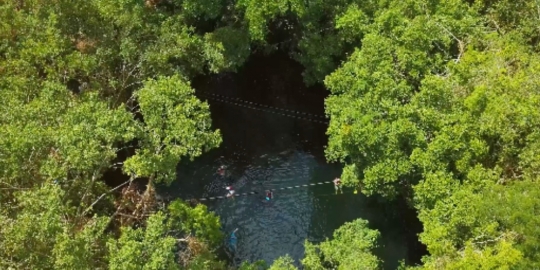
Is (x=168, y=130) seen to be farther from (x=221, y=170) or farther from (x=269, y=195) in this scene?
(x=221, y=170)

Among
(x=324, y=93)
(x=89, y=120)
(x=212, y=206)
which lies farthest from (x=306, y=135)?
(x=89, y=120)

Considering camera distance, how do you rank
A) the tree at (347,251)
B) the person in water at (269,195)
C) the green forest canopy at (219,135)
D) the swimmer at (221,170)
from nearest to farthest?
the green forest canopy at (219,135)
the tree at (347,251)
the person in water at (269,195)
the swimmer at (221,170)

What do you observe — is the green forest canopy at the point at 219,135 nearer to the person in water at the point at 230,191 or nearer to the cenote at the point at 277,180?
the cenote at the point at 277,180

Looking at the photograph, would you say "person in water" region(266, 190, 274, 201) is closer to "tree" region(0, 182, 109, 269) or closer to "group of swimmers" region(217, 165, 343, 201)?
"group of swimmers" region(217, 165, 343, 201)

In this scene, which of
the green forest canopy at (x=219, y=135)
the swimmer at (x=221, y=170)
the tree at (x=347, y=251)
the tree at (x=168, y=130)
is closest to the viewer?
the green forest canopy at (x=219, y=135)

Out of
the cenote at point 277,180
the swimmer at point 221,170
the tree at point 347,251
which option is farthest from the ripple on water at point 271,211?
the tree at point 347,251

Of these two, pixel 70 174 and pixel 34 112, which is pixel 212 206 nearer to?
pixel 70 174

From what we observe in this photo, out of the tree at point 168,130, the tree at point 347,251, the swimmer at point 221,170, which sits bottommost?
the swimmer at point 221,170
